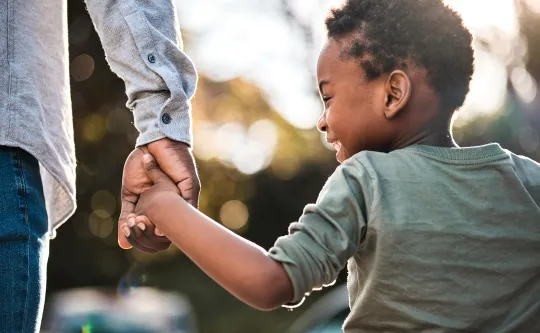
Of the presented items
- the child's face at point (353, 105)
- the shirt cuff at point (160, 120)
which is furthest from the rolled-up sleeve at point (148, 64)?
the child's face at point (353, 105)

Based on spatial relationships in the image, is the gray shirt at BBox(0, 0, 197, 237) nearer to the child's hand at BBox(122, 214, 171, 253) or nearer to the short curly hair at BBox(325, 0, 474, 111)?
the child's hand at BBox(122, 214, 171, 253)

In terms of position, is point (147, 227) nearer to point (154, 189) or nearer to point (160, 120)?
point (154, 189)

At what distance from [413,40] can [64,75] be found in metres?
1.11

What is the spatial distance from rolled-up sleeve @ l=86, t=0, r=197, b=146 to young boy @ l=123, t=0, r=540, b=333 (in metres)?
0.35

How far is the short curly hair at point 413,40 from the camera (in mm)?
2232

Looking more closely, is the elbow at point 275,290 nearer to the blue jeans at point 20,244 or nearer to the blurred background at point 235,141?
the blue jeans at point 20,244

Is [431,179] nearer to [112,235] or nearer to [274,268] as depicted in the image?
[274,268]

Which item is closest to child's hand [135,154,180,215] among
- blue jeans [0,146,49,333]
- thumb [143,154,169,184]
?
thumb [143,154,169,184]

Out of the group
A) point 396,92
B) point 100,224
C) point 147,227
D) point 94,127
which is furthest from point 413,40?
point 100,224

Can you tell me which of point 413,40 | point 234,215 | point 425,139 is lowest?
point 234,215

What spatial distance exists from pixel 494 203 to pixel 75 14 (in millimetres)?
16384

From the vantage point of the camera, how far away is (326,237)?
6.34ft

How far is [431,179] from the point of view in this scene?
2061 millimetres

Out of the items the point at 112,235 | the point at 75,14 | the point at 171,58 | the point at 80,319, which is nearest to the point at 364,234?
the point at 171,58
